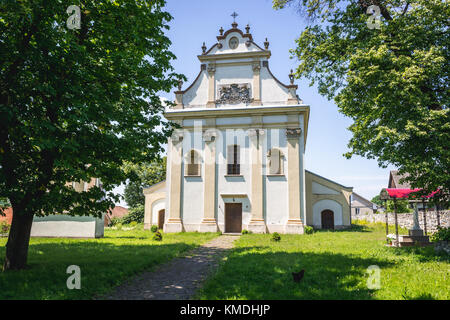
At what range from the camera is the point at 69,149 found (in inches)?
247

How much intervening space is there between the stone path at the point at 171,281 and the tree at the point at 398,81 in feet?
22.4

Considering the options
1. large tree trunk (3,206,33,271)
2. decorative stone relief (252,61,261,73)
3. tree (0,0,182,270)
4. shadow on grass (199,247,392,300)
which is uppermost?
decorative stone relief (252,61,261,73)

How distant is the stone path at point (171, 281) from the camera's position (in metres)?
6.18

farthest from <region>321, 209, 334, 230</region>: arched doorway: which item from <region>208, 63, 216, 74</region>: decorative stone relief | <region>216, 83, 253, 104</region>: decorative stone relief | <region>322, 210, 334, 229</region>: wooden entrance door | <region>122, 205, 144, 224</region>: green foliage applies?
<region>122, 205, 144, 224</region>: green foliage

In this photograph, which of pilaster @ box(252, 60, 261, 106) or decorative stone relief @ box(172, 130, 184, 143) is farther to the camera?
decorative stone relief @ box(172, 130, 184, 143)

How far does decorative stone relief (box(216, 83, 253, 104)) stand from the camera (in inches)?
860

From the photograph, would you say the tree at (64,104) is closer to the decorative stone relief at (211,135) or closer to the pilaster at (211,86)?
the decorative stone relief at (211,135)

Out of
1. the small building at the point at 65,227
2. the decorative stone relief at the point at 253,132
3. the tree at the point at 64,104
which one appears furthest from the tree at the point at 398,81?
the small building at the point at 65,227

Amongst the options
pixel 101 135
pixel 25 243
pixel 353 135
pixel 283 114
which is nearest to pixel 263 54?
pixel 283 114

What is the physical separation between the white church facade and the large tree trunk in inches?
530

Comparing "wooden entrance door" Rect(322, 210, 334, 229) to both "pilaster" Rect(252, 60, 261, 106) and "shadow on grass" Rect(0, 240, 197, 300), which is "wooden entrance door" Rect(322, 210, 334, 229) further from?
"shadow on grass" Rect(0, 240, 197, 300)

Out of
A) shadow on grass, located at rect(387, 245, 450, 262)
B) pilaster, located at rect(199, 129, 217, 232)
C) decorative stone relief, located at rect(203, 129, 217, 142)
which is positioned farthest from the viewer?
decorative stone relief, located at rect(203, 129, 217, 142)

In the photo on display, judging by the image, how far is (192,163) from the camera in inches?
867

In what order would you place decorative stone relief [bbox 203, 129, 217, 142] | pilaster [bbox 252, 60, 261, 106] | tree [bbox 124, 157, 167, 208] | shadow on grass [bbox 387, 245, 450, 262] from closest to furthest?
1. shadow on grass [bbox 387, 245, 450, 262]
2. pilaster [bbox 252, 60, 261, 106]
3. decorative stone relief [bbox 203, 129, 217, 142]
4. tree [bbox 124, 157, 167, 208]
